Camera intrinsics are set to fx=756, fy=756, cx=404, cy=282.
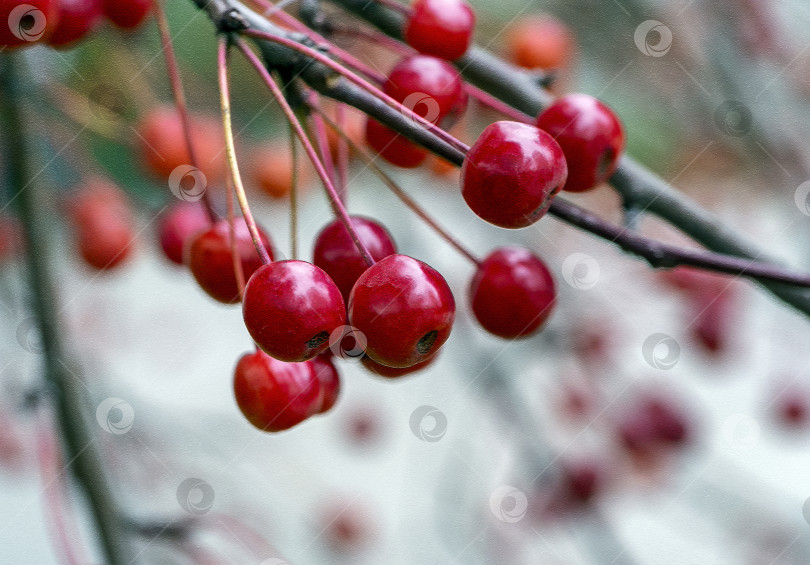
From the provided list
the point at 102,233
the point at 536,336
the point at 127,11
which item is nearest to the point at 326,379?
the point at 127,11

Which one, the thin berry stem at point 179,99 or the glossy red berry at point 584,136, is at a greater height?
the glossy red berry at point 584,136

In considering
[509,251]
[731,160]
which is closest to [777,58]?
[731,160]

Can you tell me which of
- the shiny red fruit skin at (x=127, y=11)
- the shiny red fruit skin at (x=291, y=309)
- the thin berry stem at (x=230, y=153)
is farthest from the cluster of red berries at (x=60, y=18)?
the shiny red fruit skin at (x=291, y=309)

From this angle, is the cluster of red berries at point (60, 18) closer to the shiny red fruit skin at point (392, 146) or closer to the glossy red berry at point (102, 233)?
the shiny red fruit skin at point (392, 146)

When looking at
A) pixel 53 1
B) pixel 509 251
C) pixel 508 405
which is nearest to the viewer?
pixel 53 1

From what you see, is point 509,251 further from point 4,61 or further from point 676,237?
point 676,237

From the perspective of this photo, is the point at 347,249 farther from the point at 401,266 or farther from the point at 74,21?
the point at 74,21
